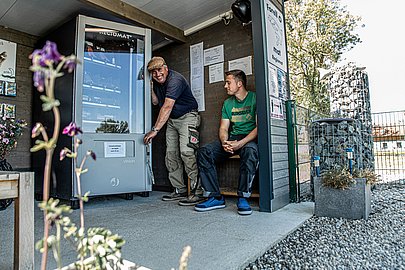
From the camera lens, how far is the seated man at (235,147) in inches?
95.2

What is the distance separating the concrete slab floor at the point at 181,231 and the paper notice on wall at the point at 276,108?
0.85 meters

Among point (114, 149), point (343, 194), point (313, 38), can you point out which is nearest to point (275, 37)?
point (343, 194)

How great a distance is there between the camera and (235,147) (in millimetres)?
2648

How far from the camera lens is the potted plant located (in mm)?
2143

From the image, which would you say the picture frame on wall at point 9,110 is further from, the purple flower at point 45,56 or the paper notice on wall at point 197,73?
the purple flower at point 45,56

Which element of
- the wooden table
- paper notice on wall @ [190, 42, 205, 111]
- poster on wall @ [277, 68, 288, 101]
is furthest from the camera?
→ paper notice on wall @ [190, 42, 205, 111]

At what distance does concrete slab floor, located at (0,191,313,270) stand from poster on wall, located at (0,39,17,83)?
1494 millimetres

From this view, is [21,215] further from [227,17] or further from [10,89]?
[227,17]

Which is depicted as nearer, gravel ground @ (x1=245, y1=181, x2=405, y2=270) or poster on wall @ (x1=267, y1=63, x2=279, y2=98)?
gravel ground @ (x1=245, y1=181, x2=405, y2=270)

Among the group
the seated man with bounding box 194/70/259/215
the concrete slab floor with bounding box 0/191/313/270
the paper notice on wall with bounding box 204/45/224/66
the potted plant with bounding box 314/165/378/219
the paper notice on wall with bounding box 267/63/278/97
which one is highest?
the paper notice on wall with bounding box 204/45/224/66

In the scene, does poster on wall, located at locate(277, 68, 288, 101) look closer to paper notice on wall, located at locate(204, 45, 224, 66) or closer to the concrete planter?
paper notice on wall, located at locate(204, 45, 224, 66)

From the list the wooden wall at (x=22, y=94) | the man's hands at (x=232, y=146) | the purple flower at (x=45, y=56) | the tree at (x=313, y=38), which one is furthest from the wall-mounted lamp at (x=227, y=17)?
the tree at (x=313, y=38)

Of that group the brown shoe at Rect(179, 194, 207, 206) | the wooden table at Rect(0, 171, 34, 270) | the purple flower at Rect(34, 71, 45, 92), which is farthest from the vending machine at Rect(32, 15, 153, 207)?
the purple flower at Rect(34, 71, 45, 92)

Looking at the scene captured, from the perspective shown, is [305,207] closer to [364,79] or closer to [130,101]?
[130,101]
